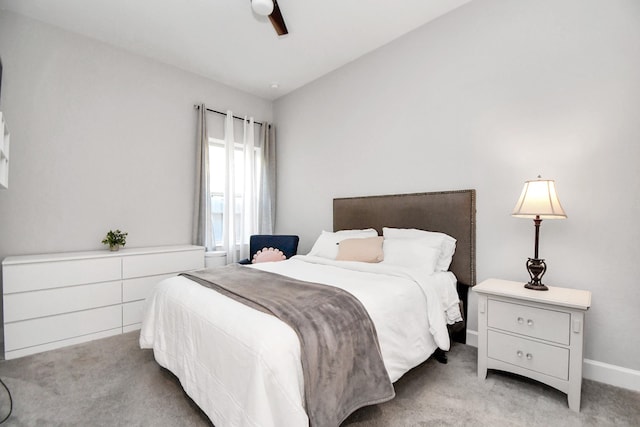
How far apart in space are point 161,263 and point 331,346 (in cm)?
248

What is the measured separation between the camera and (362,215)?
129 inches

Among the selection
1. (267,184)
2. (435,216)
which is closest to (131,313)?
(267,184)

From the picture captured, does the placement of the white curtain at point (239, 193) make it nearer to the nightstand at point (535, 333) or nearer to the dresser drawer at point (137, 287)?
the dresser drawer at point (137, 287)

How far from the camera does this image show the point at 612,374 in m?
1.91

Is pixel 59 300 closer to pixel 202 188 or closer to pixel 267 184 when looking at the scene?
pixel 202 188

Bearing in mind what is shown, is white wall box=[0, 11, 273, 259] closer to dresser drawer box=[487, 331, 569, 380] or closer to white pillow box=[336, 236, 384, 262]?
white pillow box=[336, 236, 384, 262]

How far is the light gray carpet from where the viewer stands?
1577 mm

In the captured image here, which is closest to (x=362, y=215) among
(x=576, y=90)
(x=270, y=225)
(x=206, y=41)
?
(x=270, y=225)

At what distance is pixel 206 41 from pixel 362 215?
249cm

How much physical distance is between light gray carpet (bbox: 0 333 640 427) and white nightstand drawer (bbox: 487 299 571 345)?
1.23 ft

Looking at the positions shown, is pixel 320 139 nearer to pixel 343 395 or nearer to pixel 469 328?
pixel 469 328

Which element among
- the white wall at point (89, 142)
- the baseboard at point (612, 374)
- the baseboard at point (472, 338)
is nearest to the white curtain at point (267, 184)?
the white wall at point (89, 142)

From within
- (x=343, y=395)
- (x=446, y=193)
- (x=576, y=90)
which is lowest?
(x=343, y=395)

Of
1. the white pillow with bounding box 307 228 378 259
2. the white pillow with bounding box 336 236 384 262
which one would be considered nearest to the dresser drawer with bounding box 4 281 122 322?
the white pillow with bounding box 307 228 378 259
